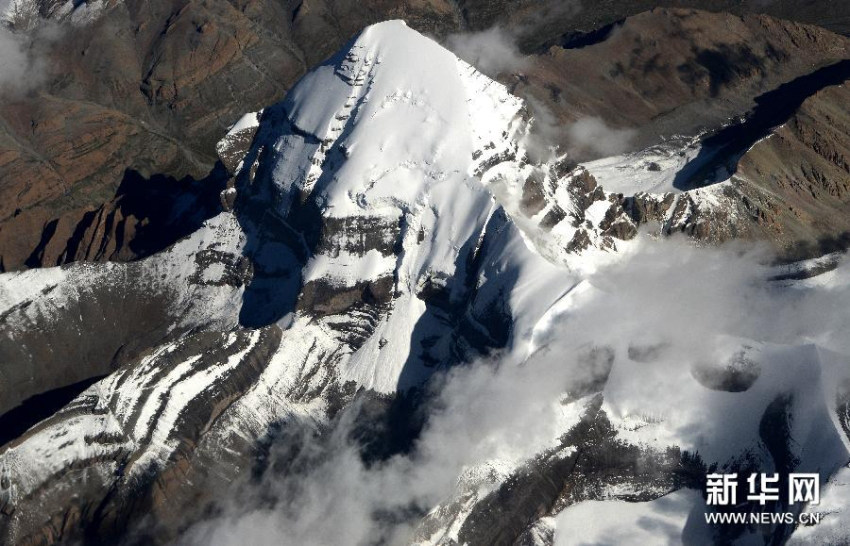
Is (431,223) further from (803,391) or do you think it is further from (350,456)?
(803,391)

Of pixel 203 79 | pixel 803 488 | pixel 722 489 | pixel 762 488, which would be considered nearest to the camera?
pixel 803 488

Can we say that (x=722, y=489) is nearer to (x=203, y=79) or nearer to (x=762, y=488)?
(x=762, y=488)

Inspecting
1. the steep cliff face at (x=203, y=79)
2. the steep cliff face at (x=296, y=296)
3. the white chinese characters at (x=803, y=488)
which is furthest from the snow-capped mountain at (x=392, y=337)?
the steep cliff face at (x=203, y=79)

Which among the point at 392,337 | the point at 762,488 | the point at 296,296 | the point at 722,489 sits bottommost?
the point at 722,489

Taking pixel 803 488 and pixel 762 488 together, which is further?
pixel 762 488

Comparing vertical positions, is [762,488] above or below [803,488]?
below

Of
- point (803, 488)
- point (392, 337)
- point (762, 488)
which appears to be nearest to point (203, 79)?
point (392, 337)

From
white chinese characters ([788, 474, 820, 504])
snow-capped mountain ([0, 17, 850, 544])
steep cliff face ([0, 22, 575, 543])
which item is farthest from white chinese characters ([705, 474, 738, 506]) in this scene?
steep cliff face ([0, 22, 575, 543])

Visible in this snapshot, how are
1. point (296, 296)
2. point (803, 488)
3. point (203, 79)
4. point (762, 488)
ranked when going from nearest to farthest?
1. point (803, 488)
2. point (762, 488)
3. point (296, 296)
4. point (203, 79)

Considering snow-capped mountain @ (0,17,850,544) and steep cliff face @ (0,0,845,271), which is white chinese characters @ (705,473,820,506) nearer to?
snow-capped mountain @ (0,17,850,544)
